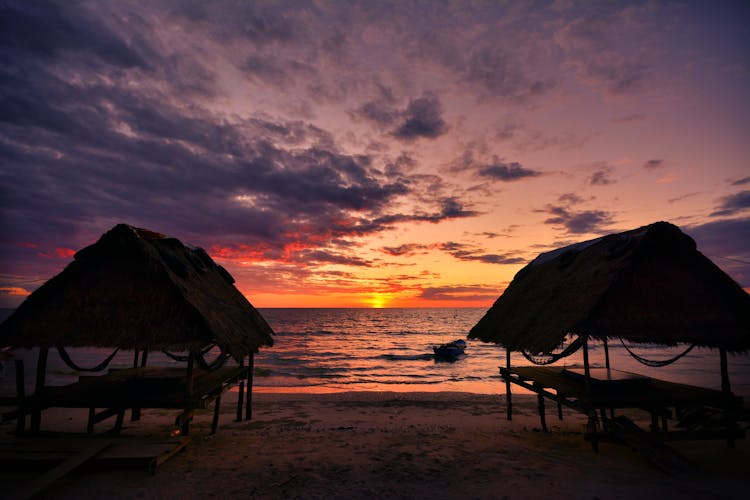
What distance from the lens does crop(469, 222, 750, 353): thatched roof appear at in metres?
7.36

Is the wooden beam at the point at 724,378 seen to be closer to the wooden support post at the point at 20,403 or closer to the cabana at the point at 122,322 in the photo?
the cabana at the point at 122,322

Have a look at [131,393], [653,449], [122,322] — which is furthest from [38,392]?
[653,449]

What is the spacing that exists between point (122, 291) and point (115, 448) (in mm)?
3002

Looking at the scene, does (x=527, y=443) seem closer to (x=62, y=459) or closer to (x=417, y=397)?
(x=417, y=397)

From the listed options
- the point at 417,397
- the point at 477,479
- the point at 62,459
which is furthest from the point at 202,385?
the point at 417,397

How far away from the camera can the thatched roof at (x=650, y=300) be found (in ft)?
24.2

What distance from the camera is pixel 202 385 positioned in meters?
8.42

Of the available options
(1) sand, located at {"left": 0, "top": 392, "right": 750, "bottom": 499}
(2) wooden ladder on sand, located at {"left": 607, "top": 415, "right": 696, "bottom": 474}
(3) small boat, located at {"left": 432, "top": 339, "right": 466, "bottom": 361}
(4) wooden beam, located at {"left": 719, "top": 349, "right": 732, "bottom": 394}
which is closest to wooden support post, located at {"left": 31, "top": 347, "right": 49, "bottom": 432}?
(1) sand, located at {"left": 0, "top": 392, "right": 750, "bottom": 499}

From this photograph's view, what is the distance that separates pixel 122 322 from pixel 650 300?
1098 centimetres

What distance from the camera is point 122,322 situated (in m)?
7.27

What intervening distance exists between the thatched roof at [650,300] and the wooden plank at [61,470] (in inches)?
341

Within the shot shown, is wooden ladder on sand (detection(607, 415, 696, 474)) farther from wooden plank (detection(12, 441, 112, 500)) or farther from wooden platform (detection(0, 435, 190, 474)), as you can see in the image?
wooden plank (detection(12, 441, 112, 500))

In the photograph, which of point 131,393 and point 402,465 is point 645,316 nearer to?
point 402,465

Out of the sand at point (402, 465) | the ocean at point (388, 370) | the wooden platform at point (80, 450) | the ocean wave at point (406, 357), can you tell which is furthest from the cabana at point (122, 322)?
the ocean wave at point (406, 357)
